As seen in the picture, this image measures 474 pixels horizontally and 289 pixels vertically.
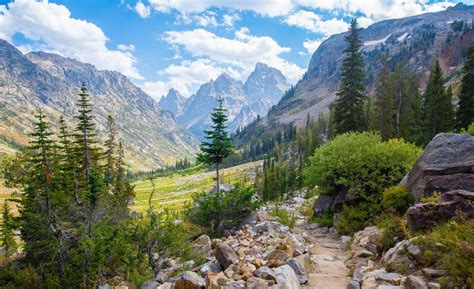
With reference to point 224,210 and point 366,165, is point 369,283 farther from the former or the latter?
point 224,210

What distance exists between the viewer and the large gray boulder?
15.7 meters

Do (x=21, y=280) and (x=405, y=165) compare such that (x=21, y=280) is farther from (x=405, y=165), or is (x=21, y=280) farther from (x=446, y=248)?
(x=405, y=165)

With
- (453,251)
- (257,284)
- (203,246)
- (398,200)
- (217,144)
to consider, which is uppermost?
(217,144)

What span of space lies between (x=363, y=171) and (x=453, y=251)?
45.3ft

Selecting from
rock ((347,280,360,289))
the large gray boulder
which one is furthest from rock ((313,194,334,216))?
rock ((347,280,360,289))

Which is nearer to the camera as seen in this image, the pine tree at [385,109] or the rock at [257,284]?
the rock at [257,284]

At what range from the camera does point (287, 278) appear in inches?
435

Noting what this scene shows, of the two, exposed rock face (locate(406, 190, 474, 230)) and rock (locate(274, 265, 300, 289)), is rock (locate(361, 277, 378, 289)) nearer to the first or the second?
rock (locate(274, 265, 300, 289))

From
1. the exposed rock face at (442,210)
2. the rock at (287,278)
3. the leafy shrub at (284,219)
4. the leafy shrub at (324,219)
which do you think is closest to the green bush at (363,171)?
the leafy shrub at (324,219)

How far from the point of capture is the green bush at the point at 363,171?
874 inches

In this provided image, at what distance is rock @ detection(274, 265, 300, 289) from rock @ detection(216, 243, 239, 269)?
7.98 ft

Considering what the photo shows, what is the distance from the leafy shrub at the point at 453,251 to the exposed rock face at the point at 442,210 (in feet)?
2.42

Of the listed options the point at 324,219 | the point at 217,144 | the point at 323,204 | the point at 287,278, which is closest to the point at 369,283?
the point at 287,278

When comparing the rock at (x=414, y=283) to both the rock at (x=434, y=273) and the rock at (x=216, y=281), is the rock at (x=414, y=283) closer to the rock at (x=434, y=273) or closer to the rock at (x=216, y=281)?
the rock at (x=434, y=273)
